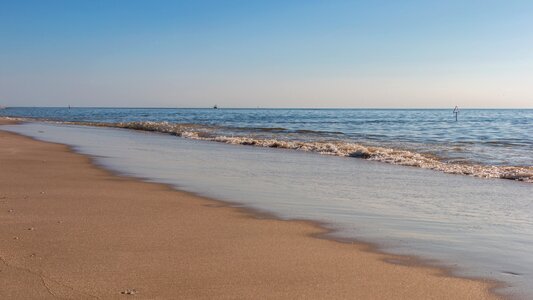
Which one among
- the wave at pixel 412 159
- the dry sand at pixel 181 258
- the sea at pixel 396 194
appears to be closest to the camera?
the dry sand at pixel 181 258

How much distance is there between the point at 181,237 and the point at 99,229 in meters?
1.09

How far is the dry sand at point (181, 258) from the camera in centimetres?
458

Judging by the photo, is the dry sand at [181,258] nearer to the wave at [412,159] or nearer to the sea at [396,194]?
the sea at [396,194]

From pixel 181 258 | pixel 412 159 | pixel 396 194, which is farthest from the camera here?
pixel 412 159

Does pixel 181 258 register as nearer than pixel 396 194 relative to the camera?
Yes

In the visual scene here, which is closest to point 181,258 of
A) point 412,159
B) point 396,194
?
point 396,194

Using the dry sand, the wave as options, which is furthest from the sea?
the dry sand

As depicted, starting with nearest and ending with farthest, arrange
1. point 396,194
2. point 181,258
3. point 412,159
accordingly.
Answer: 1. point 181,258
2. point 396,194
3. point 412,159

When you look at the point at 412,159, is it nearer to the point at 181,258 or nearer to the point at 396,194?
the point at 396,194

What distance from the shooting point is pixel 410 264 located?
5566 millimetres

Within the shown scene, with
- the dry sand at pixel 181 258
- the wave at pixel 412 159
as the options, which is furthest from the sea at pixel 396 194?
the dry sand at pixel 181 258

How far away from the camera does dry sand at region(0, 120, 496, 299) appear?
4.58 m

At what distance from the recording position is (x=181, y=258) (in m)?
5.48

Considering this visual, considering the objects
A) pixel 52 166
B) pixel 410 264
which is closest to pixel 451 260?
pixel 410 264
